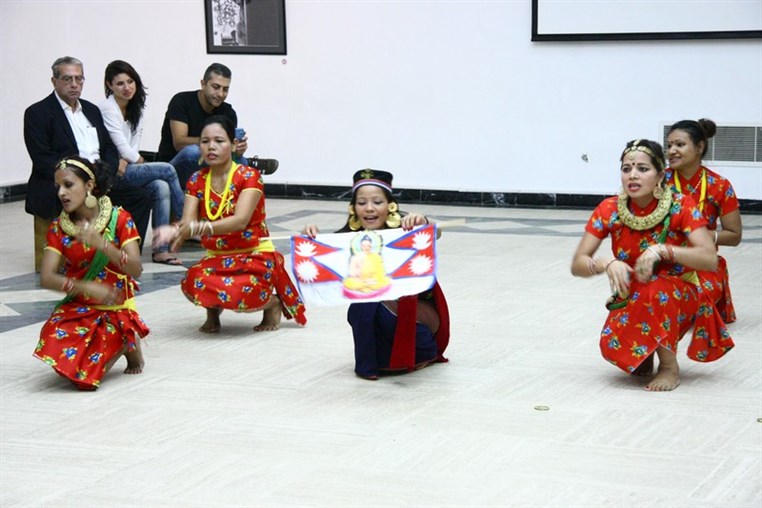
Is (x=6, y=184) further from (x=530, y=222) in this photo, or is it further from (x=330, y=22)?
(x=530, y=222)

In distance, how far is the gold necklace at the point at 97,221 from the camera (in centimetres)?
482

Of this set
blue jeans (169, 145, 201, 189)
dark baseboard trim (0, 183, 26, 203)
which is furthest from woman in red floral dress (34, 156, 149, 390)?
dark baseboard trim (0, 183, 26, 203)

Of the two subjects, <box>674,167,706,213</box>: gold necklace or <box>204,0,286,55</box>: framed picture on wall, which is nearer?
<box>674,167,706,213</box>: gold necklace

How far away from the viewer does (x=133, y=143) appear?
8.21 m

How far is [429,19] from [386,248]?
621cm

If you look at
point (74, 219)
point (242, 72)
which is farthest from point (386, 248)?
point (242, 72)

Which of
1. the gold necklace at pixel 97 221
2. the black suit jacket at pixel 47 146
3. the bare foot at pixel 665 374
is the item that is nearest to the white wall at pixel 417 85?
the black suit jacket at pixel 47 146

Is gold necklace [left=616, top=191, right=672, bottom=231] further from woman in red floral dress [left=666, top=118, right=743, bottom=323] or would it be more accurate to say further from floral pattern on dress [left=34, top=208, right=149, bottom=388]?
floral pattern on dress [left=34, top=208, right=149, bottom=388]

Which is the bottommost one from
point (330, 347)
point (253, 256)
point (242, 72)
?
point (330, 347)

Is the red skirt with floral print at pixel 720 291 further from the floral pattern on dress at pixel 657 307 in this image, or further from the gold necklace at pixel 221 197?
the gold necklace at pixel 221 197

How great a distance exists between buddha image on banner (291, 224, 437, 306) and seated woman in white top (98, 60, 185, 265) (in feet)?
10.5

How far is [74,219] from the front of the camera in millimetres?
4898

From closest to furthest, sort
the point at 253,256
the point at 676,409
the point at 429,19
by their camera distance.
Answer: the point at 676,409, the point at 253,256, the point at 429,19

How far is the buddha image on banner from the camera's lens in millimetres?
4730
